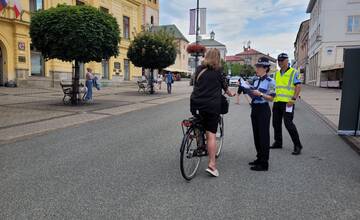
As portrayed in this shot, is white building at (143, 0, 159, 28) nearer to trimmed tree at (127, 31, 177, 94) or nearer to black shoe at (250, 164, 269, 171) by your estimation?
trimmed tree at (127, 31, 177, 94)

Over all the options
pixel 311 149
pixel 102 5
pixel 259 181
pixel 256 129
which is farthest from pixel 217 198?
pixel 102 5

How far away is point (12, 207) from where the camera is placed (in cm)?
339

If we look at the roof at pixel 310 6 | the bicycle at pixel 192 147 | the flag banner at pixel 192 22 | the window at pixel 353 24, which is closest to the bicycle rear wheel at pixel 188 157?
the bicycle at pixel 192 147

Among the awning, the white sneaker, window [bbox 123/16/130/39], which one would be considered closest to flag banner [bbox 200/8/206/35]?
window [bbox 123/16/130/39]

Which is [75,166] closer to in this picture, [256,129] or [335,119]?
[256,129]

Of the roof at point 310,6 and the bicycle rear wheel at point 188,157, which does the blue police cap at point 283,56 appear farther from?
the roof at point 310,6

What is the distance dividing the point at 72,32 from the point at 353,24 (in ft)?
123

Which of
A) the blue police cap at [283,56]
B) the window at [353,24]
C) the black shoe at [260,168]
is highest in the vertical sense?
the window at [353,24]

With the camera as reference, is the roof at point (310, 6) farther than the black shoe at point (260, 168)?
Yes

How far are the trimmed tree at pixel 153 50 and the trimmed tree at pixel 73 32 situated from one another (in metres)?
7.78

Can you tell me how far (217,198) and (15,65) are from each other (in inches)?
898

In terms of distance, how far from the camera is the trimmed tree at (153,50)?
2133 centimetres

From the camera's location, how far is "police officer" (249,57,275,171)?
4887 millimetres

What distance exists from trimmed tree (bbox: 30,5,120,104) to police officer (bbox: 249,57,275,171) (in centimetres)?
938
